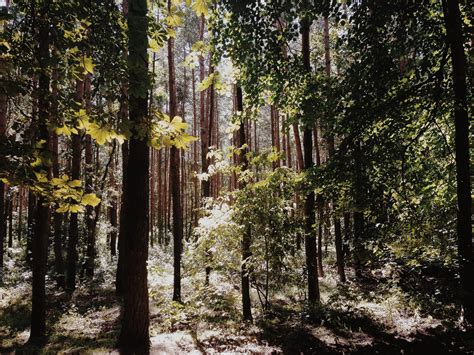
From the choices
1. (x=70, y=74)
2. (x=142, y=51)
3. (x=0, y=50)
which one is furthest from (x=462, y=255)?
(x=0, y=50)

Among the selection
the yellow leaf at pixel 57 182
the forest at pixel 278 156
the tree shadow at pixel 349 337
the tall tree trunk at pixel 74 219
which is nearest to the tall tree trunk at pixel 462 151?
the forest at pixel 278 156

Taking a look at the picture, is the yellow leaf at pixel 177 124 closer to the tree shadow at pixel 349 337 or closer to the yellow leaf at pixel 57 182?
the yellow leaf at pixel 57 182

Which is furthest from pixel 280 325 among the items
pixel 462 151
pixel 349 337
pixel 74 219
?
pixel 74 219

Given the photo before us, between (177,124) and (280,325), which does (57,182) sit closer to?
(177,124)

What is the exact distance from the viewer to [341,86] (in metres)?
5.07

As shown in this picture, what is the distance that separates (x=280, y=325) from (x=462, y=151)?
19.3 feet

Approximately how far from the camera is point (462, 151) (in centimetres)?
466

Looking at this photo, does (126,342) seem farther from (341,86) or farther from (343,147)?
(341,86)

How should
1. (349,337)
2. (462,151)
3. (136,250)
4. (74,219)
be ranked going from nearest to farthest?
(462,151)
(136,250)
(349,337)
(74,219)

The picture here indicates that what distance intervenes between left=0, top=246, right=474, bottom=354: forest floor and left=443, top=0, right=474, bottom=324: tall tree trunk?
66 cm

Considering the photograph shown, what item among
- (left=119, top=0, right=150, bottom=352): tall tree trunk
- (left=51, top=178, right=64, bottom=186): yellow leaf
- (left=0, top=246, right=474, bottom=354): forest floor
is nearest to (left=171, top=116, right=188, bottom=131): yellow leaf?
(left=51, top=178, right=64, bottom=186): yellow leaf

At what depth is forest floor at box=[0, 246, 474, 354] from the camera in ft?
19.3

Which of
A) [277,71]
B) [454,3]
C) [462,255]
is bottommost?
[462,255]

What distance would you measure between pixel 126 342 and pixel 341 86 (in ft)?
18.1
